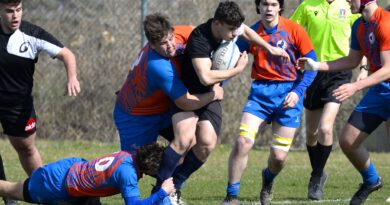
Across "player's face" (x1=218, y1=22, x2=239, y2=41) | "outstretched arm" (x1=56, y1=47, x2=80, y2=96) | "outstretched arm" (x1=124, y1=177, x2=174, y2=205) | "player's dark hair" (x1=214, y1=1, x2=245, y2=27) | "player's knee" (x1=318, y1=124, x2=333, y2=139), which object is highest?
"player's dark hair" (x1=214, y1=1, x2=245, y2=27)

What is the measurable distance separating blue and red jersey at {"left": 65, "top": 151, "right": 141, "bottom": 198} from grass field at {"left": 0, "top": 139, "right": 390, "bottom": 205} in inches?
62.4

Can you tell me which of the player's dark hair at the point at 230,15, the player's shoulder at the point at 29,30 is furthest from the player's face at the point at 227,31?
the player's shoulder at the point at 29,30

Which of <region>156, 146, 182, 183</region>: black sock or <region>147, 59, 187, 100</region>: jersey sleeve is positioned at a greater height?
<region>147, 59, 187, 100</region>: jersey sleeve

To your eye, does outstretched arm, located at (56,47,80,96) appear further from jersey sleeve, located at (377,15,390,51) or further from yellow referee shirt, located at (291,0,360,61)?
yellow referee shirt, located at (291,0,360,61)

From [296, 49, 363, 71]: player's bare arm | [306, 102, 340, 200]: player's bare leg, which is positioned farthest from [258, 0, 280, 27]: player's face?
[306, 102, 340, 200]: player's bare leg

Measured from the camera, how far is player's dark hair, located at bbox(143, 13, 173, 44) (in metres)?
7.77

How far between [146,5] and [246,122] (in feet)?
18.0

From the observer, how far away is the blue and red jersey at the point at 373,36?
26.2 feet

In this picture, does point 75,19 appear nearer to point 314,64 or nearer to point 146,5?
point 146,5

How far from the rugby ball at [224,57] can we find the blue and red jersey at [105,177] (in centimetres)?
121

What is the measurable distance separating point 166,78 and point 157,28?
43cm

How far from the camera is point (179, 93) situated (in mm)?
7953

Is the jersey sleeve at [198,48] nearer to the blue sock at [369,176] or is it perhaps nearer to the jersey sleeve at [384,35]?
the jersey sleeve at [384,35]

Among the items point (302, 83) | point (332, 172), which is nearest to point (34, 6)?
point (332, 172)
